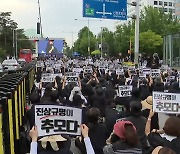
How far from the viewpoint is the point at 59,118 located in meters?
4.76

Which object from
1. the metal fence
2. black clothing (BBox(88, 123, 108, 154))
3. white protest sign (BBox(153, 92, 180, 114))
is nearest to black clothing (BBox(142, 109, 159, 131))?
white protest sign (BBox(153, 92, 180, 114))

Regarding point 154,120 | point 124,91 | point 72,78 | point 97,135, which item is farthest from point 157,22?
point 97,135

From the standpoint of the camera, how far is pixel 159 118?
6.99 metres

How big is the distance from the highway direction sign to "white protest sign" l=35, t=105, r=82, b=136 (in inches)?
1074

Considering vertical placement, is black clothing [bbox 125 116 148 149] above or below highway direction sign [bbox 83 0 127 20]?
below

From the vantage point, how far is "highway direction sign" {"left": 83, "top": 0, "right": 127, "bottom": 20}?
3146cm

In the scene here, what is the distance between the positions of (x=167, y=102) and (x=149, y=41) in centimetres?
3973

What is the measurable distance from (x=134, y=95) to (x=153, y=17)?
142 ft

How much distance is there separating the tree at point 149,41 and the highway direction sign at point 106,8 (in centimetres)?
1448

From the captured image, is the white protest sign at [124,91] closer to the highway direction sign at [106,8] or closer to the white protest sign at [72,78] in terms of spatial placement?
the white protest sign at [72,78]

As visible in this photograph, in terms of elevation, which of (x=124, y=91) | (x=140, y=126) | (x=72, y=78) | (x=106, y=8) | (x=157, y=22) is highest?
(x=157, y=22)

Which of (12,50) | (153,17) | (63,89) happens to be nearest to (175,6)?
(12,50)

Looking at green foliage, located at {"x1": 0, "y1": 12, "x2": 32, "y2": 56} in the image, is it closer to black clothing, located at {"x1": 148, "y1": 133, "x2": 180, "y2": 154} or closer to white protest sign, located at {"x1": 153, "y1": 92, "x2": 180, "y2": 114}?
white protest sign, located at {"x1": 153, "y1": 92, "x2": 180, "y2": 114}

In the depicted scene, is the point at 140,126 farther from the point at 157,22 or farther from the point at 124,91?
the point at 157,22
